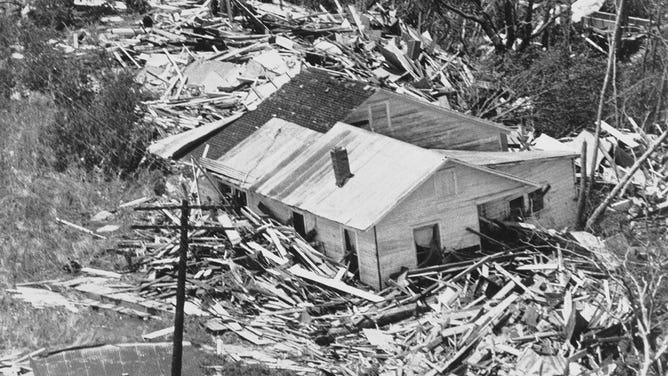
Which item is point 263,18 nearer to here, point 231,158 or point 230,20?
point 230,20

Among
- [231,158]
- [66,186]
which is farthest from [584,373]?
[66,186]

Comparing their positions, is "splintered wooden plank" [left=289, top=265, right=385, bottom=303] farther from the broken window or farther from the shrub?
the shrub

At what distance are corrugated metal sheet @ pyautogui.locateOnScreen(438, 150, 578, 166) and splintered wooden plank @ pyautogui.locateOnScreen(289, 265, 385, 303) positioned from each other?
12.8 ft

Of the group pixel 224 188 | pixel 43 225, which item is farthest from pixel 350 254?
pixel 43 225

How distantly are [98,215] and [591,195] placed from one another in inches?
481

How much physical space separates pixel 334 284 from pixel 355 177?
2578mm

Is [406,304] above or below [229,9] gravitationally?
below

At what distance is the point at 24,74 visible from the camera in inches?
1613

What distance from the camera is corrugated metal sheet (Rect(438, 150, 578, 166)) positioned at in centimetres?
2895

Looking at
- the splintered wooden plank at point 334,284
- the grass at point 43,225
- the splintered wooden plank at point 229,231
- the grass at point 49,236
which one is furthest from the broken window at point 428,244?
the grass at point 43,225

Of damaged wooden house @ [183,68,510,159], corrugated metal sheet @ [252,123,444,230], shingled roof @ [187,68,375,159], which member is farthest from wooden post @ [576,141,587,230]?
shingled roof @ [187,68,375,159]

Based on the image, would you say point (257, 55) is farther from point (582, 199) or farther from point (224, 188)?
point (582, 199)

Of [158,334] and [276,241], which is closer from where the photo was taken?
[158,334]

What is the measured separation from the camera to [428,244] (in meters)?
27.4
